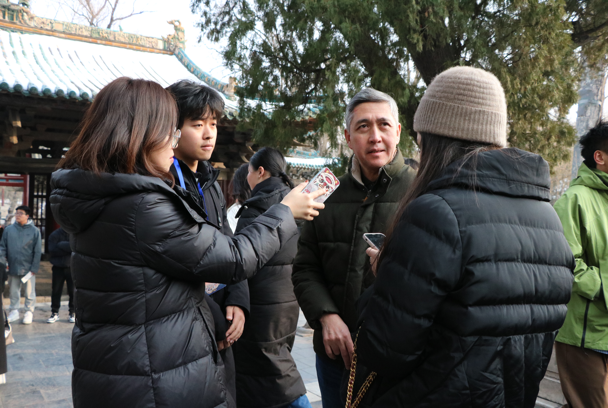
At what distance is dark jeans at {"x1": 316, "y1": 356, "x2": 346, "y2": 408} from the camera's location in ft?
6.37

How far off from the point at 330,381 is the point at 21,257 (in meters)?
6.51

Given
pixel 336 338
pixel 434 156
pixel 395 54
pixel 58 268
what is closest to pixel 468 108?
pixel 434 156

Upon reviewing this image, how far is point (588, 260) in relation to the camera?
101 inches

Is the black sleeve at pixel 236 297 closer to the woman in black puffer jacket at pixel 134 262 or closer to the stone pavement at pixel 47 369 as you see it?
the woman in black puffer jacket at pixel 134 262

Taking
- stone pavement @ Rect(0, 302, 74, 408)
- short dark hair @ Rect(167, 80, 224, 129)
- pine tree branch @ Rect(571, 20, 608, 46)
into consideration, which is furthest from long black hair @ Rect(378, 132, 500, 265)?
pine tree branch @ Rect(571, 20, 608, 46)

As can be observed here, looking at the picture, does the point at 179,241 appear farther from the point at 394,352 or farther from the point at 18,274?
the point at 18,274

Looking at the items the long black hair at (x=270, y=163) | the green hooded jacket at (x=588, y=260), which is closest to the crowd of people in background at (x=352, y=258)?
the long black hair at (x=270, y=163)

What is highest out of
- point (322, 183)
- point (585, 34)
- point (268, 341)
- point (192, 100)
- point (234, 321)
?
point (585, 34)

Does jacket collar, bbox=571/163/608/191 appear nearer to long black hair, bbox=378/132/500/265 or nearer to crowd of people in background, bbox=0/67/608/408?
crowd of people in background, bbox=0/67/608/408

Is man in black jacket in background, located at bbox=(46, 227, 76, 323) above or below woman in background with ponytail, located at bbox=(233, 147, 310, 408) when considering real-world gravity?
below

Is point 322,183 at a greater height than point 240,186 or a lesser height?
greater

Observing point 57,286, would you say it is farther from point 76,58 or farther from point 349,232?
point 349,232

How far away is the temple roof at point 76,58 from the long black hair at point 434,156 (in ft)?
21.9

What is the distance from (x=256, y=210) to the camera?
286 cm
